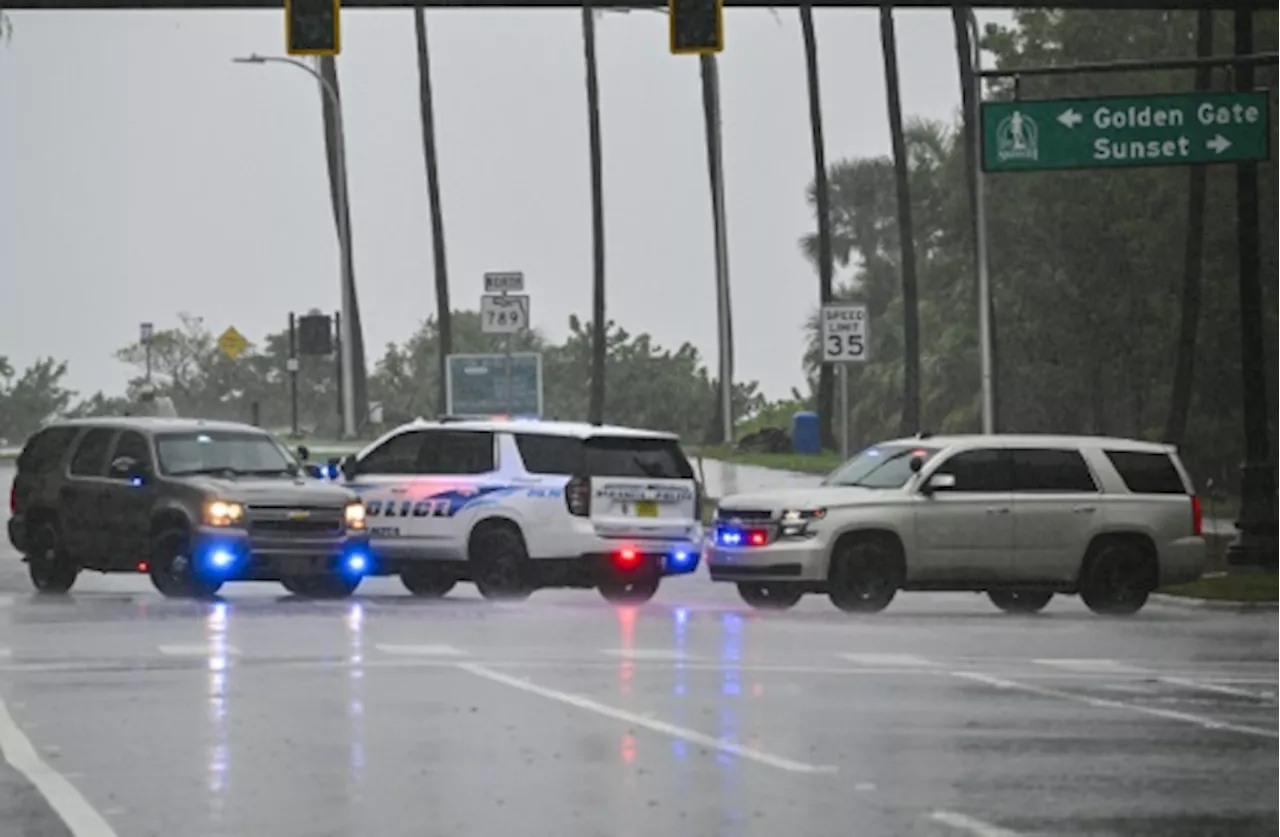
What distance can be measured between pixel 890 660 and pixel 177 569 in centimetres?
1017

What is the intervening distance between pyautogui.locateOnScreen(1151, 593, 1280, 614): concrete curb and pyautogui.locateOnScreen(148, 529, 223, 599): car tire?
33.1 ft

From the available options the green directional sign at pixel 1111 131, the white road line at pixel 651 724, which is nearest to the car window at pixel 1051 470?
the green directional sign at pixel 1111 131

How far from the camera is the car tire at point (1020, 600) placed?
32.7 meters

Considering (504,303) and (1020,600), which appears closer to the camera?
(1020,600)

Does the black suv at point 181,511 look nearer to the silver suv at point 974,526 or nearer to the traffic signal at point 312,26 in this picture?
the silver suv at point 974,526

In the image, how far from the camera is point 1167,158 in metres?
40.3

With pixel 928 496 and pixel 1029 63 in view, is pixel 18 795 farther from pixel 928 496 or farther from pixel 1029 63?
pixel 1029 63

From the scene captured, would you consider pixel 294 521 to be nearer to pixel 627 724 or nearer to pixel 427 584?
pixel 427 584

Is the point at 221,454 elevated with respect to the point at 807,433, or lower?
lower

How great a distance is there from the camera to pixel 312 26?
34.8 meters

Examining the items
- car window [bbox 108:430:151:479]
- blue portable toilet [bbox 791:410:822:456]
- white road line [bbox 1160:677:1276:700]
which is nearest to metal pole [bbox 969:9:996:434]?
car window [bbox 108:430:151:479]

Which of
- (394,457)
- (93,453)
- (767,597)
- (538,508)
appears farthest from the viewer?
(394,457)

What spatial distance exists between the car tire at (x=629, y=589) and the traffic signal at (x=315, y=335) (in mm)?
43110

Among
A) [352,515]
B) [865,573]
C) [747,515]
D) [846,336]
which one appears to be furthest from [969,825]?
[846,336]
